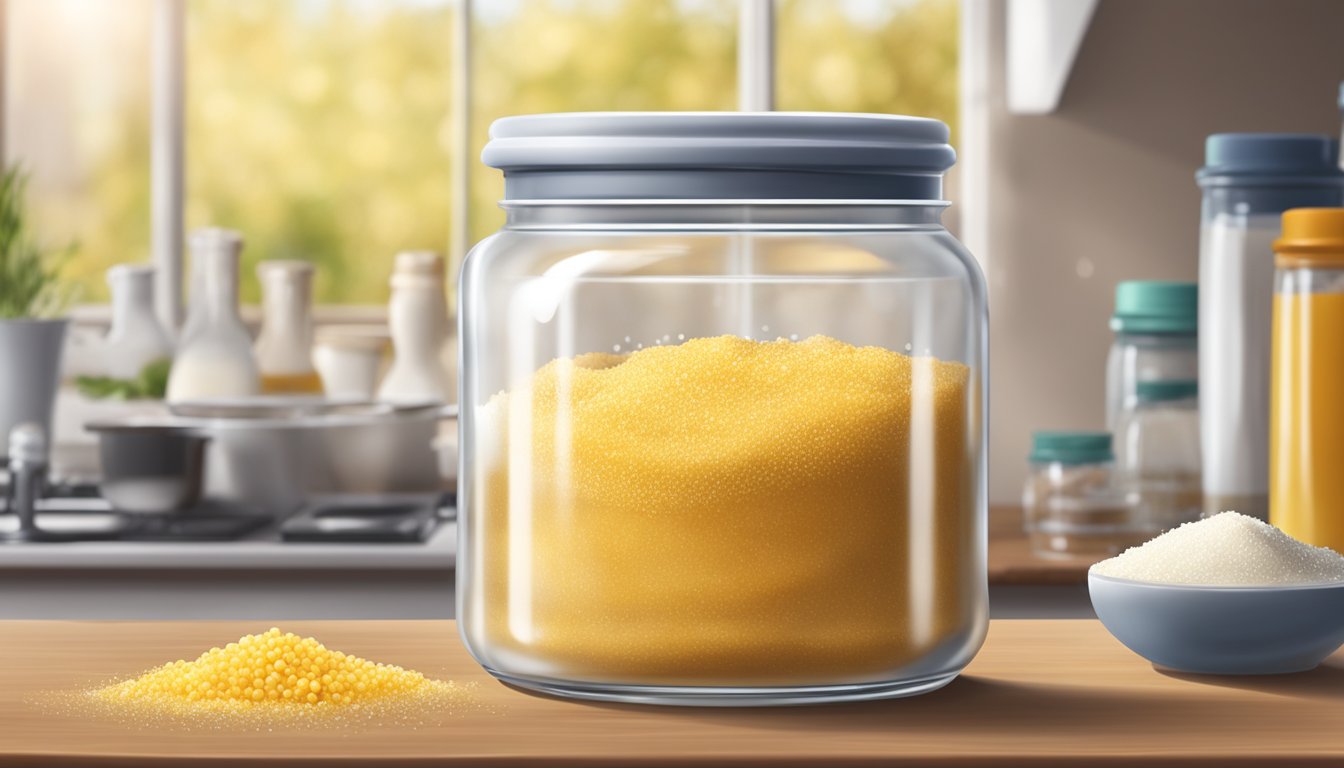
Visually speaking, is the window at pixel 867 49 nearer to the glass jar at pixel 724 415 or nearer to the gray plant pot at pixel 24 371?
the gray plant pot at pixel 24 371

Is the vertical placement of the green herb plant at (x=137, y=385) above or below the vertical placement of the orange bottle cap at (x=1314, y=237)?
below

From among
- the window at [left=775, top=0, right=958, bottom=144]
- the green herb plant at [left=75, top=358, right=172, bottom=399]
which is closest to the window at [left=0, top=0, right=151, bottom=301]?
the window at [left=775, top=0, right=958, bottom=144]

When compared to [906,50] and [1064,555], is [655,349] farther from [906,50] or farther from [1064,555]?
[906,50]

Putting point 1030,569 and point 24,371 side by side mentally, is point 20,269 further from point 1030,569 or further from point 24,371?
point 1030,569

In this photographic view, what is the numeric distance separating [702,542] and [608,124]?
166 mm

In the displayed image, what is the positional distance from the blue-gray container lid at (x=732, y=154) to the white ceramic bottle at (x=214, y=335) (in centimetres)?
145

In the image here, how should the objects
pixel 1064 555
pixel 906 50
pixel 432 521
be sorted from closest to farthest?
pixel 1064 555 → pixel 432 521 → pixel 906 50

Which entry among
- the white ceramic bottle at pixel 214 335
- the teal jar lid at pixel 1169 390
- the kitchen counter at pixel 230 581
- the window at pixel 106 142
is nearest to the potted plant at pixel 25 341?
the white ceramic bottle at pixel 214 335

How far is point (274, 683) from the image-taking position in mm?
701

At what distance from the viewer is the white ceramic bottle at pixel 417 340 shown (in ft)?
6.98

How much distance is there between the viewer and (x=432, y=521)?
1.76 m

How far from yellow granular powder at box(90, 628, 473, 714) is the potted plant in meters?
1.43

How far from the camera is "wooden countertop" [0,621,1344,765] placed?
592 millimetres

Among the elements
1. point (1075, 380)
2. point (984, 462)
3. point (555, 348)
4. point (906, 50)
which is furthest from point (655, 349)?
point (906, 50)
